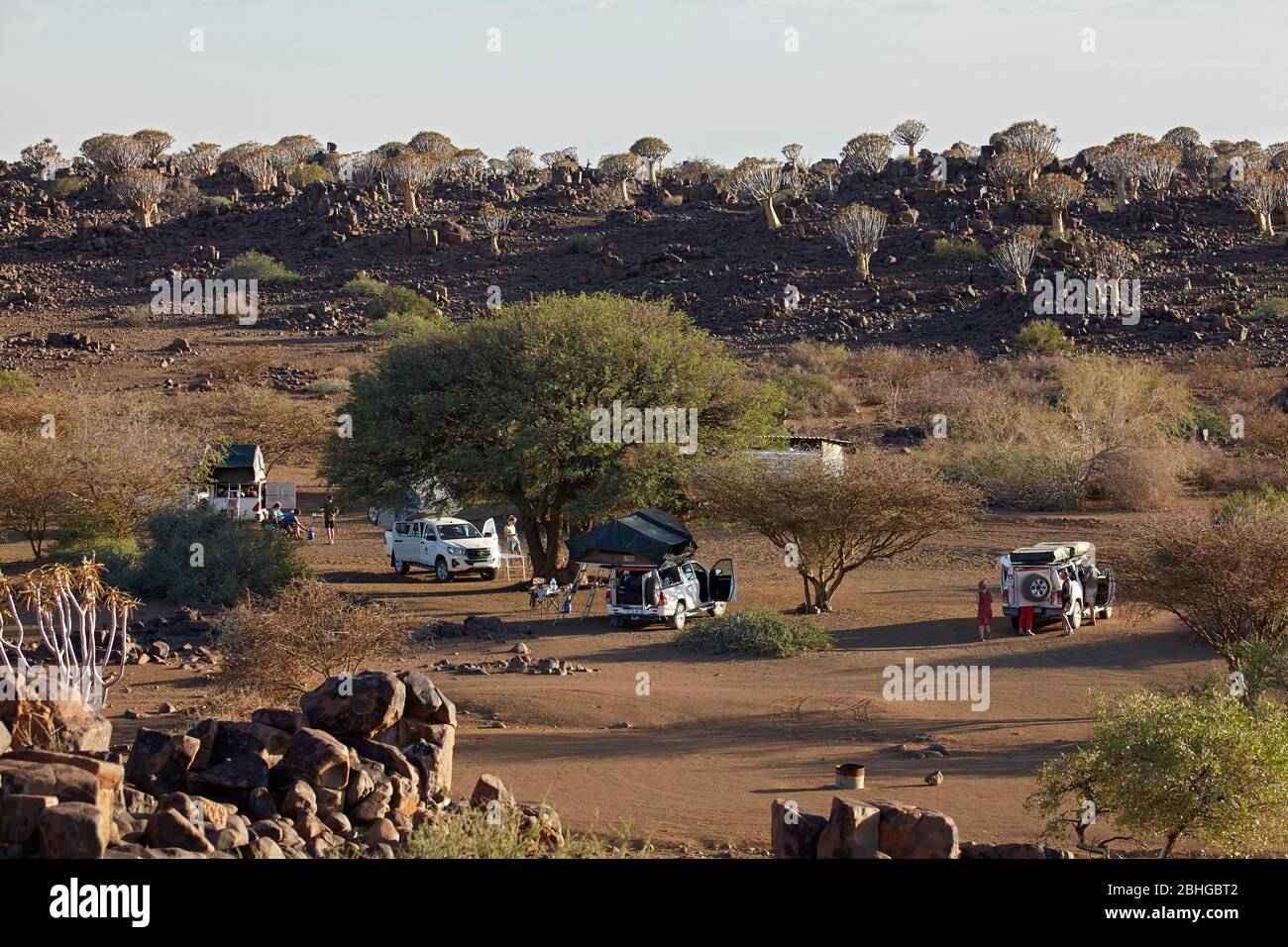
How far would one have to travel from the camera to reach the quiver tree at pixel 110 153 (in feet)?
293

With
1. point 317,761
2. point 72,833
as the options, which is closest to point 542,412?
point 317,761

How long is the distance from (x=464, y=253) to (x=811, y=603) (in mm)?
51008

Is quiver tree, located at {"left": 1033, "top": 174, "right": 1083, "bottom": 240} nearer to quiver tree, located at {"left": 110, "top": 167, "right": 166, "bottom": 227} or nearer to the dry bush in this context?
quiver tree, located at {"left": 110, "top": 167, "right": 166, "bottom": 227}

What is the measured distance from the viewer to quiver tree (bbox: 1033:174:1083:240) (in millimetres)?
66688

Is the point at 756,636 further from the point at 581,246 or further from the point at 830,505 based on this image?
the point at 581,246

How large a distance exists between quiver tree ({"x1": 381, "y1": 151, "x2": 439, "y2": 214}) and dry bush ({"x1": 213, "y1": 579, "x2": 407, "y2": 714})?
2539 inches

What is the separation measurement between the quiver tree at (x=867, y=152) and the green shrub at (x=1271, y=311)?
114ft

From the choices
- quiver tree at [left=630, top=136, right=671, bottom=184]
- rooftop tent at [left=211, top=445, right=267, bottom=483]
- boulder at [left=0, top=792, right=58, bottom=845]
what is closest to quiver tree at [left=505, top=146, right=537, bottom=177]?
quiver tree at [left=630, top=136, right=671, bottom=184]

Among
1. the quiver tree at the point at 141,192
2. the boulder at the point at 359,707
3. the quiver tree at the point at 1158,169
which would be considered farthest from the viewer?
the quiver tree at the point at 141,192

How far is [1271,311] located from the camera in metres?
55.9

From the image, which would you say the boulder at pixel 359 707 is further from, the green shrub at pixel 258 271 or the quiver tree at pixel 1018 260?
the green shrub at pixel 258 271

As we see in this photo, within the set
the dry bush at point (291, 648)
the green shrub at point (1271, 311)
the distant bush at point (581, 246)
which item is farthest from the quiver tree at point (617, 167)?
the dry bush at point (291, 648)

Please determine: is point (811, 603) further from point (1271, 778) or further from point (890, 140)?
point (890, 140)

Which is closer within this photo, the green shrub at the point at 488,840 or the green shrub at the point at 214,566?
the green shrub at the point at 488,840
